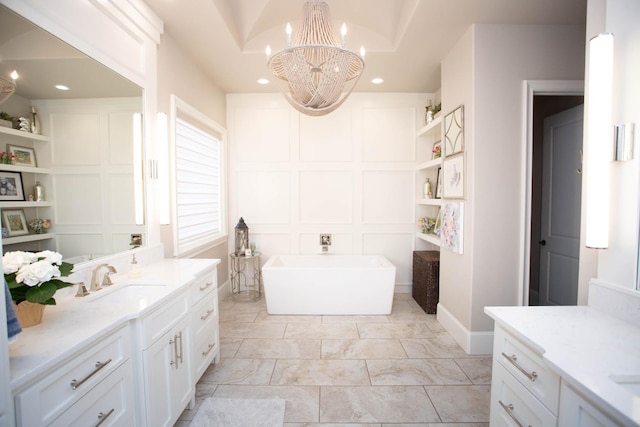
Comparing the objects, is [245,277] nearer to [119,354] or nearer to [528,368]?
[119,354]

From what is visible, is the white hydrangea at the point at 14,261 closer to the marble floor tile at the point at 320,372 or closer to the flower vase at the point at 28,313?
the flower vase at the point at 28,313

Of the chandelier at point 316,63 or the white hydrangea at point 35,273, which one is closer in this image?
the white hydrangea at point 35,273

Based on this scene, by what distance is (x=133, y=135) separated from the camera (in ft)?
6.81

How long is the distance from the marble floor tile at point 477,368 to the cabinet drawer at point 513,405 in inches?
36.2

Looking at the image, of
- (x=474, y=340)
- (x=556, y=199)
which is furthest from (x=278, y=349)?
(x=556, y=199)

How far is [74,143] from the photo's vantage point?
158 centimetres

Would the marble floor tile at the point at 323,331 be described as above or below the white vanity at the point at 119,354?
below

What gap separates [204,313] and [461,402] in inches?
73.3

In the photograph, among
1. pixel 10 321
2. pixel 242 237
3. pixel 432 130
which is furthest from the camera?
pixel 242 237

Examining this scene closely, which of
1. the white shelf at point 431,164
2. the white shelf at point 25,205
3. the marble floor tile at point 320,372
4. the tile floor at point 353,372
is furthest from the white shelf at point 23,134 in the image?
the white shelf at point 431,164

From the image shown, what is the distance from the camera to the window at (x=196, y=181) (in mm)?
2881

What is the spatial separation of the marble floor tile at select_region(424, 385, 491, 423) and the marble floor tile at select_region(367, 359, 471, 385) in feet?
0.25

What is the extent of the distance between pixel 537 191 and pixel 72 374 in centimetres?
440

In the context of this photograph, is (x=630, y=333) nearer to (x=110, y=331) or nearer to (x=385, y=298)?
(x=110, y=331)
